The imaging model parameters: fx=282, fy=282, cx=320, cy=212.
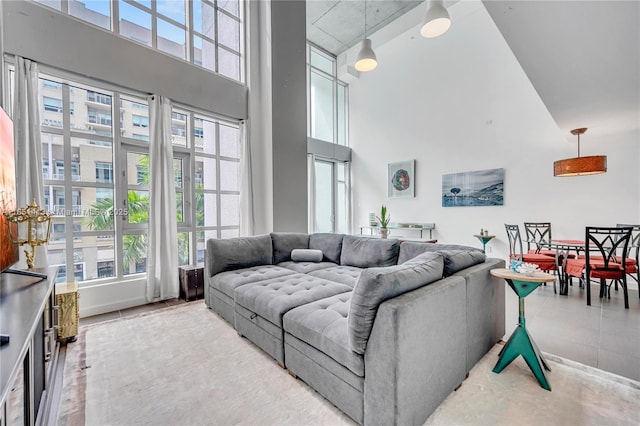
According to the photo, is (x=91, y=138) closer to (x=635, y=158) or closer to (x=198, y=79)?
(x=198, y=79)

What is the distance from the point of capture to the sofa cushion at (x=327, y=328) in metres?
1.54

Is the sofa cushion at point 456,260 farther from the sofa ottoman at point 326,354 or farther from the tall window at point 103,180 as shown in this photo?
the tall window at point 103,180

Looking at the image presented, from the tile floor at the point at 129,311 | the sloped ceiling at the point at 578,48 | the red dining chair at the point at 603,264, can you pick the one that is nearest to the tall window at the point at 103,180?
the tile floor at the point at 129,311

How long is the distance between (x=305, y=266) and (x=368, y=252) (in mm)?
785

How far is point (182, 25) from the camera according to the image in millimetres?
4266

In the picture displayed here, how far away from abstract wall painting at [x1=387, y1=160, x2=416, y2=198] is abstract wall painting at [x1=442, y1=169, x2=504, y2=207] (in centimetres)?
76

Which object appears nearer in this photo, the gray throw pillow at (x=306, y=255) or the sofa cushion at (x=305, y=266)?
the sofa cushion at (x=305, y=266)

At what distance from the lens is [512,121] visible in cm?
532

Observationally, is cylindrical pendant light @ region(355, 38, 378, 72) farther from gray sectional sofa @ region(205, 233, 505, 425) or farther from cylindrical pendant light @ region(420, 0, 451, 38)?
gray sectional sofa @ region(205, 233, 505, 425)

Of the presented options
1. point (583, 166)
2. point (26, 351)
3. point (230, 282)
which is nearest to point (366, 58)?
point (583, 166)

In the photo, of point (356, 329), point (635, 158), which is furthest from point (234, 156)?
point (635, 158)

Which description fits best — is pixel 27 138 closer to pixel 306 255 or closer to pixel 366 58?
pixel 306 255

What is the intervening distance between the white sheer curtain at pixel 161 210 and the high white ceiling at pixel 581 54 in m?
3.77

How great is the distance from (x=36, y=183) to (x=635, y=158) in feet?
25.4
